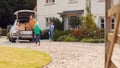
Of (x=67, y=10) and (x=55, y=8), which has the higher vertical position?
(x=55, y=8)

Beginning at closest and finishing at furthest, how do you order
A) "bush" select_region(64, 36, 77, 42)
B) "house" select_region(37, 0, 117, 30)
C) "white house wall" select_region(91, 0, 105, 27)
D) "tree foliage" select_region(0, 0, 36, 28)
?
"bush" select_region(64, 36, 77, 42)
"white house wall" select_region(91, 0, 105, 27)
"house" select_region(37, 0, 117, 30)
"tree foliage" select_region(0, 0, 36, 28)

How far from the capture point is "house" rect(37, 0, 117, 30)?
38.4m

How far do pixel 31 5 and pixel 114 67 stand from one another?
5659 centimetres

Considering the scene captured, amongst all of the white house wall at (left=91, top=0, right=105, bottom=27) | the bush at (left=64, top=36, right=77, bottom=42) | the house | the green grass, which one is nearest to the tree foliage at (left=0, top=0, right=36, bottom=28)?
the house

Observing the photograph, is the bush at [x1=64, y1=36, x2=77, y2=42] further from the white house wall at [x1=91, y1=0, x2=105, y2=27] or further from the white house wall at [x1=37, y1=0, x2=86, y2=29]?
the white house wall at [x1=37, y1=0, x2=86, y2=29]

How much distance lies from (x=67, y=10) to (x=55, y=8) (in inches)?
91.1

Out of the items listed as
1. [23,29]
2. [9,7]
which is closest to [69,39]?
[23,29]

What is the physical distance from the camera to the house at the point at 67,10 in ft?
126

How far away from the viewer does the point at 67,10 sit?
137 feet

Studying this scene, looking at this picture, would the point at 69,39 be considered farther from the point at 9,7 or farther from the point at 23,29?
the point at 9,7

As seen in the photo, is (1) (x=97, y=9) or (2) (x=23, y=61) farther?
A: (1) (x=97, y=9)

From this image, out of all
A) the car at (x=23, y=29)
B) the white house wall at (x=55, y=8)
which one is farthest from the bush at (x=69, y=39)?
the white house wall at (x=55, y=8)

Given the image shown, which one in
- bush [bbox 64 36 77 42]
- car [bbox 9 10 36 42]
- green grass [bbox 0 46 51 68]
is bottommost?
bush [bbox 64 36 77 42]

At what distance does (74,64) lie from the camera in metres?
14.0
